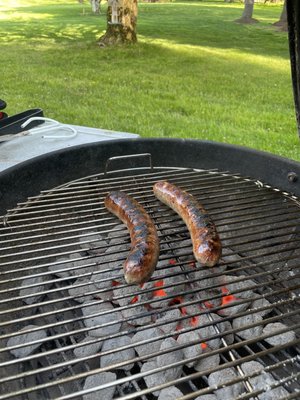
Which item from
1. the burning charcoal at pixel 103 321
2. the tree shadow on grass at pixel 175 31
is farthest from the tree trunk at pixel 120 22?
the burning charcoal at pixel 103 321

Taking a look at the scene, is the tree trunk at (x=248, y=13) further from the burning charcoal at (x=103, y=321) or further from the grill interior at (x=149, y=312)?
the burning charcoal at (x=103, y=321)

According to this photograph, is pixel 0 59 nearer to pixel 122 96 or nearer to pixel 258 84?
pixel 122 96

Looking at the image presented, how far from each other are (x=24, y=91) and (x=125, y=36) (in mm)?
5185

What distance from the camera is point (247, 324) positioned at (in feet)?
6.53

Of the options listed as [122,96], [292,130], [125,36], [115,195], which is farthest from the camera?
[125,36]

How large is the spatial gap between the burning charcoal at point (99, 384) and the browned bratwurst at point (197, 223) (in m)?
0.58

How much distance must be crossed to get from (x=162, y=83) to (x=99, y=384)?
696 cm

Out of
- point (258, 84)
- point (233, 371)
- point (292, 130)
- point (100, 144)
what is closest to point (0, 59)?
point (258, 84)

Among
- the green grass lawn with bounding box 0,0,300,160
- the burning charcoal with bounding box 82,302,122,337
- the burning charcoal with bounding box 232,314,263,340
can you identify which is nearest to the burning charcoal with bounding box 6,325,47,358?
the burning charcoal with bounding box 82,302,122,337

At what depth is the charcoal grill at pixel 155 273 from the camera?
5.72 feet

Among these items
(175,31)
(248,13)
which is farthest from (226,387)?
(248,13)

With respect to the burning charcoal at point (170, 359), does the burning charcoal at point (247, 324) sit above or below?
below

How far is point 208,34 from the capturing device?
620 inches

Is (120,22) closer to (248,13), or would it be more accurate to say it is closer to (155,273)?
(155,273)
